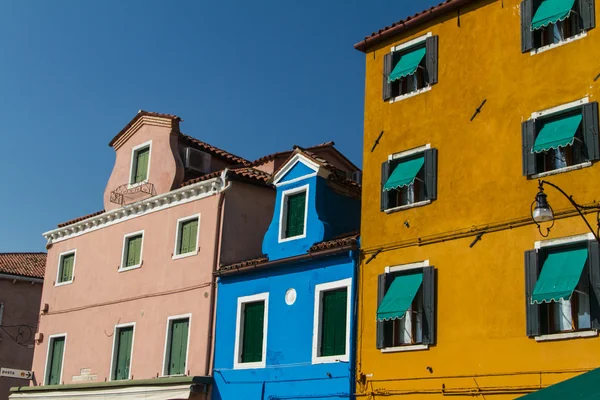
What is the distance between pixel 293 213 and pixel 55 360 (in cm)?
1228

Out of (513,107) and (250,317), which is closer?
(513,107)

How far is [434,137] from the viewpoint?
63.9 feet

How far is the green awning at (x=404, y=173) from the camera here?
19312mm

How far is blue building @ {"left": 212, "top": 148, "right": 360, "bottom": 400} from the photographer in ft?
67.4

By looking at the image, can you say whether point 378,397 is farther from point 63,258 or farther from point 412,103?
point 63,258

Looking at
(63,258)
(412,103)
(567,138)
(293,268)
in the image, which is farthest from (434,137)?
(63,258)

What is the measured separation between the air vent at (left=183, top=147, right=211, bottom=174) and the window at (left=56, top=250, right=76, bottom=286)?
6.42 m

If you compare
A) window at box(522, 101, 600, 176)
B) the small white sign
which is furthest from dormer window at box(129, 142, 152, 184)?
window at box(522, 101, 600, 176)

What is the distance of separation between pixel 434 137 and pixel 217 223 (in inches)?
314

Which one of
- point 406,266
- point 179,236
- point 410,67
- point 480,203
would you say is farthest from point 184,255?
point 480,203

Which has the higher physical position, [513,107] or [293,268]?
[513,107]

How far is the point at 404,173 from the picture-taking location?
1958cm

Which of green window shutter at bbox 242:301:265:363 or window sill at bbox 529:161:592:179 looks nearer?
window sill at bbox 529:161:592:179

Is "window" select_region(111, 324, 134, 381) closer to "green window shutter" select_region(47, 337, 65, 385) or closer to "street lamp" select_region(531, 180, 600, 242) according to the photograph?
"green window shutter" select_region(47, 337, 65, 385)
